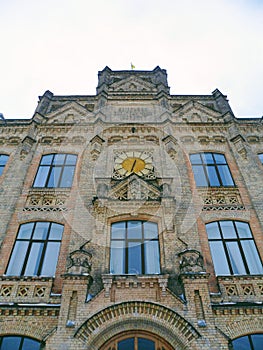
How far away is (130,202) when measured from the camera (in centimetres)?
1201

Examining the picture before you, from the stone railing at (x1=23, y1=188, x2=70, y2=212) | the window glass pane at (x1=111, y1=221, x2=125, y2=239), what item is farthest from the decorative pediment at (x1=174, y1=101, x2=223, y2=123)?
the stone railing at (x1=23, y1=188, x2=70, y2=212)

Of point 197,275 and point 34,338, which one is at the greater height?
point 197,275

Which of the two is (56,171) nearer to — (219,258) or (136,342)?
(219,258)

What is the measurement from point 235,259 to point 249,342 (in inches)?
119

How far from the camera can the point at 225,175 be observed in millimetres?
14477

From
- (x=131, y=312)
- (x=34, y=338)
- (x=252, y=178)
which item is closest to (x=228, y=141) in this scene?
(x=252, y=178)

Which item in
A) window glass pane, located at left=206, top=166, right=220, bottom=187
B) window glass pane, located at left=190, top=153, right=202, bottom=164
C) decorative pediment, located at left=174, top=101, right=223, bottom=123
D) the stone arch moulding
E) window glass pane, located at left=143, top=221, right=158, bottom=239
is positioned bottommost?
the stone arch moulding

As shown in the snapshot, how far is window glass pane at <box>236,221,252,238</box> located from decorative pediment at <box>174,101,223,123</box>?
838 cm

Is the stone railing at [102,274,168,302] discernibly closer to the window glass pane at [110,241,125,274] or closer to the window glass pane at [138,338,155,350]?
the window glass pane at [110,241,125,274]

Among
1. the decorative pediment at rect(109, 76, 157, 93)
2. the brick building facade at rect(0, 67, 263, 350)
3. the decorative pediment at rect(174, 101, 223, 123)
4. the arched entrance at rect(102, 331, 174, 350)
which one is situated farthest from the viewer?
the decorative pediment at rect(109, 76, 157, 93)

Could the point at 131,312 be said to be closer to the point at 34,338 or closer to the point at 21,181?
the point at 34,338

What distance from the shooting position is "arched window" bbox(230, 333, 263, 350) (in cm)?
852

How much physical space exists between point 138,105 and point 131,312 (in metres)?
14.1

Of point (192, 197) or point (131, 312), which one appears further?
point (192, 197)
